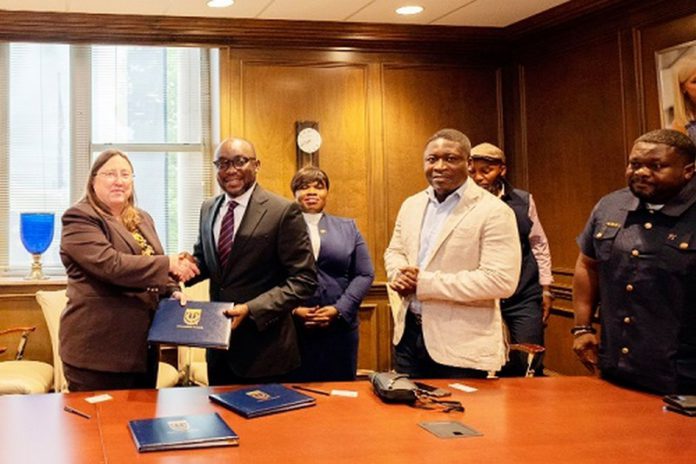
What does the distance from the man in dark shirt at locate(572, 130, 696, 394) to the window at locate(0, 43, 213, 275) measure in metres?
3.73

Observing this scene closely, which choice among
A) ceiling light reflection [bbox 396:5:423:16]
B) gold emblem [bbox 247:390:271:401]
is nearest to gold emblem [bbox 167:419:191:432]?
gold emblem [bbox 247:390:271:401]

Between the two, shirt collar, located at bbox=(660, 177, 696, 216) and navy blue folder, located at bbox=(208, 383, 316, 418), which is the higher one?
shirt collar, located at bbox=(660, 177, 696, 216)

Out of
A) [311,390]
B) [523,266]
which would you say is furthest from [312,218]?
[311,390]

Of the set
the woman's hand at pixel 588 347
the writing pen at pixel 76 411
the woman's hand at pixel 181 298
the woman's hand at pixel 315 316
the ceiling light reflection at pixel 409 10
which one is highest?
the ceiling light reflection at pixel 409 10

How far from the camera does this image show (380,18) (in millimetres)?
4672

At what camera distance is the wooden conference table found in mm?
1440

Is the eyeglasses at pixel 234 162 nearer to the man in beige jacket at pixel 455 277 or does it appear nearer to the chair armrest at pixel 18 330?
the man in beige jacket at pixel 455 277

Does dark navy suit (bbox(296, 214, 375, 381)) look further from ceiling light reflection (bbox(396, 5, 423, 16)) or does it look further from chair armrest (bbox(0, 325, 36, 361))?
chair armrest (bbox(0, 325, 36, 361))

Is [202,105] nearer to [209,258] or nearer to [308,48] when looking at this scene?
[308,48]

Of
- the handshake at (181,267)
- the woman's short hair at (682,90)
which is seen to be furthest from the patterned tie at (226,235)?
the woman's short hair at (682,90)

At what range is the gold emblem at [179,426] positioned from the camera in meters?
1.58

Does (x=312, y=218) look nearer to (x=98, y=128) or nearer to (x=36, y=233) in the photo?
(x=36, y=233)

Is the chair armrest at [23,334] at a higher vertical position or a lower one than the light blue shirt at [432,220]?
lower

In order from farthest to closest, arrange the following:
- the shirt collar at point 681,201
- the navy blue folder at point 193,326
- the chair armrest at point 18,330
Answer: the chair armrest at point 18,330 < the navy blue folder at point 193,326 < the shirt collar at point 681,201
